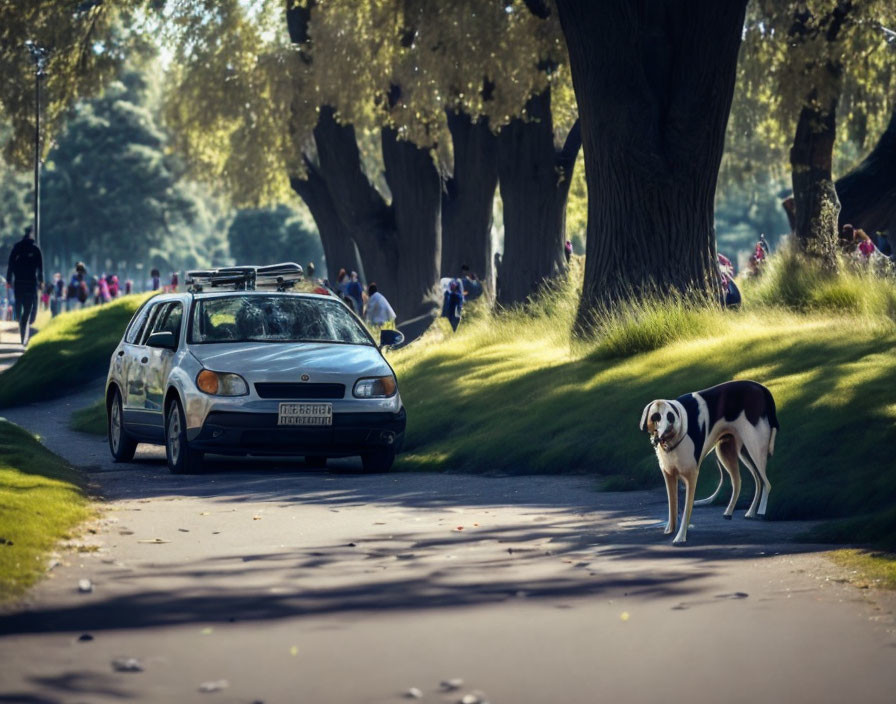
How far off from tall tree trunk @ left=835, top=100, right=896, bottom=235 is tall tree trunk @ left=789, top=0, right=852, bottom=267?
5.45ft

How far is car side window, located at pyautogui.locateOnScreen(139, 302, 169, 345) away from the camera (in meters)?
17.5

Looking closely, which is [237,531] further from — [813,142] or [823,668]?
[813,142]

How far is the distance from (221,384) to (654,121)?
831 cm

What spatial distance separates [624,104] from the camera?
849 inches

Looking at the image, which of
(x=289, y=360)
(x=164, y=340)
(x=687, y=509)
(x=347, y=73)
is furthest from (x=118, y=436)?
(x=347, y=73)

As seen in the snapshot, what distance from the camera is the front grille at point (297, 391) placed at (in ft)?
50.3

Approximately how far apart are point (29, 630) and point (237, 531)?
12.7 ft

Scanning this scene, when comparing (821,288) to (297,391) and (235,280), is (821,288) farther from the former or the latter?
(297,391)

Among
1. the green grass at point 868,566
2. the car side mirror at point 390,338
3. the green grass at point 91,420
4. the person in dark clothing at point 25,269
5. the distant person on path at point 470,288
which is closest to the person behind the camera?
Result: the green grass at point 868,566

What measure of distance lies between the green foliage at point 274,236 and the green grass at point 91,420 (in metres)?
85.6

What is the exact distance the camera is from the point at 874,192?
3306 centimetres

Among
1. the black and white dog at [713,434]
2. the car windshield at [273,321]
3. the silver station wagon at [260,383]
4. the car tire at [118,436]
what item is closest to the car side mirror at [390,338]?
the silver station wagon at [260,383]

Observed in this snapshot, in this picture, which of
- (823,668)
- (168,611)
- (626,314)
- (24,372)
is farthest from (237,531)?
(24,372)

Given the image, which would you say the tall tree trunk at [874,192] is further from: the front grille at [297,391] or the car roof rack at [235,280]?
the front grille at [297,391]
